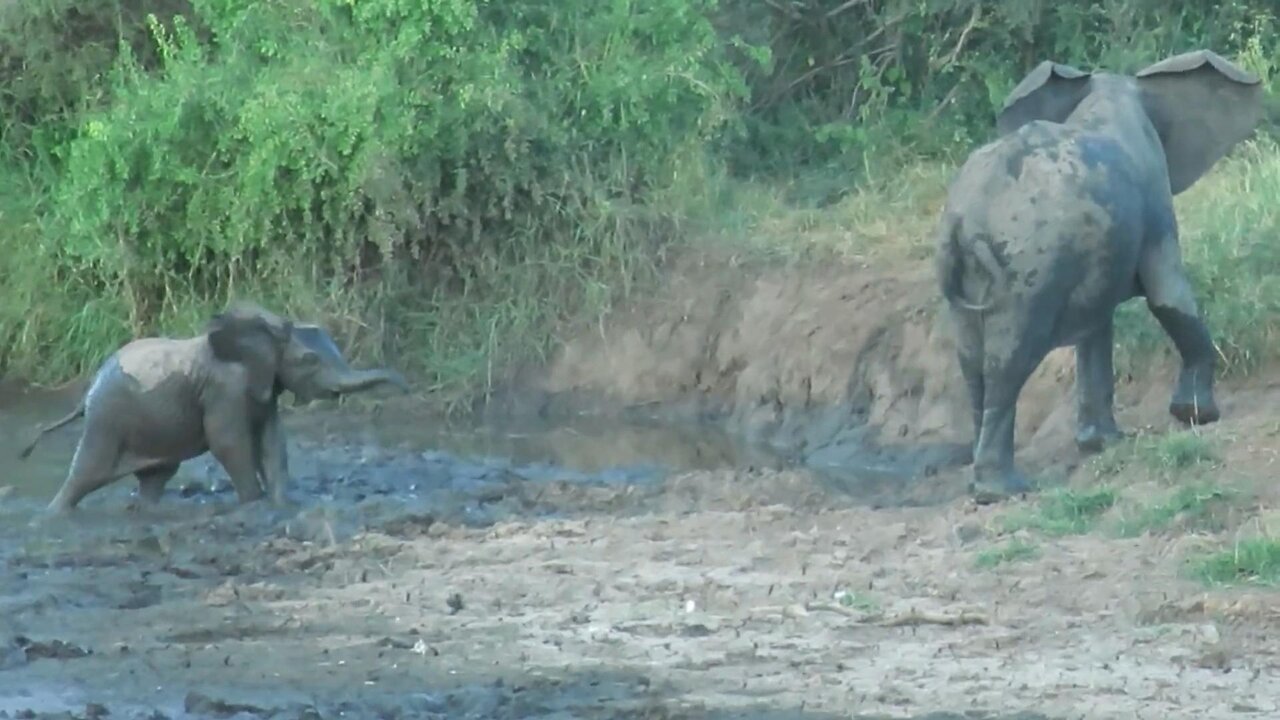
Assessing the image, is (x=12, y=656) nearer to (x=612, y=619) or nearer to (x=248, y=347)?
(x=612, y=619)

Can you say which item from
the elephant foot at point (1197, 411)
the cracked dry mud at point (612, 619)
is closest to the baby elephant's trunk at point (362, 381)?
the cracked dry mud at point (612, 619)

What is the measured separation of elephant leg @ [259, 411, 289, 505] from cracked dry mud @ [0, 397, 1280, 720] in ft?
1.82

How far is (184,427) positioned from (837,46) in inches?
351

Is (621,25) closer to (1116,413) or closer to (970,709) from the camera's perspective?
(1116,413)

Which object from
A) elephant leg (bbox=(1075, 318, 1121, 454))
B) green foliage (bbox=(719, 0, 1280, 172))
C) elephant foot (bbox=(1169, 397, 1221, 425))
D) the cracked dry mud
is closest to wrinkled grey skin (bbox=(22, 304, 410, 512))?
the cracked dry mud

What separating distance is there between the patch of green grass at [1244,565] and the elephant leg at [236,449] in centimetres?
482

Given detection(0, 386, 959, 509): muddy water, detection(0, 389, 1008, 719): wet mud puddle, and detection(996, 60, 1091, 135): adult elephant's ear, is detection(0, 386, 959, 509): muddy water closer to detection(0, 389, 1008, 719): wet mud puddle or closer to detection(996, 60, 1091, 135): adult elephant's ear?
detection(0, 389, 1008, 719): wet mud puddle

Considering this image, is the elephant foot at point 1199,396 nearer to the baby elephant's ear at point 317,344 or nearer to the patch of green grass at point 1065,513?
the patch of green grass at point 1065,513

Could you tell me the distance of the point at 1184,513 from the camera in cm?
888

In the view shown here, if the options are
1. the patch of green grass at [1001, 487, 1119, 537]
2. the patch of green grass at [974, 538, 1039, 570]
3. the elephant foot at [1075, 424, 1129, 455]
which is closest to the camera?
the patch of green grass at [974, 538, 1039, 570]

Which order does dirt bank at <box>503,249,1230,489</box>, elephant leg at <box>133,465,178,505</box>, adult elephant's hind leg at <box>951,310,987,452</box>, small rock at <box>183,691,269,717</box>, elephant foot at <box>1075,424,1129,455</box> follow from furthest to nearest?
dirt bank at <box>503,249,1230,489</box> → elephant leg at <box>133,465,178,505</box> → elephant foot at <box>1075,424,1129,455</box> → adult elephant's hind leg at <box>951,310,987,452</box> → small rock at <box>183,691,269,717</box>

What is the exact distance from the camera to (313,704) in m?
6.68

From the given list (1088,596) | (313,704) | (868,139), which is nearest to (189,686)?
(313,704)

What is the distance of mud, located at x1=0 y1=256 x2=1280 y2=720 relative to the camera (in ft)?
Result: 22.0
